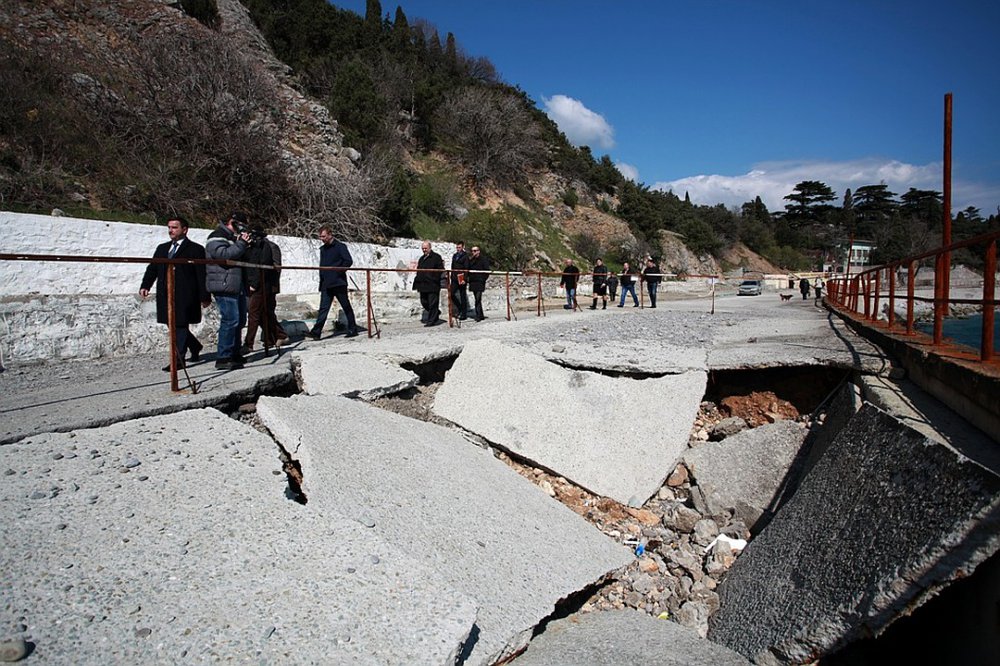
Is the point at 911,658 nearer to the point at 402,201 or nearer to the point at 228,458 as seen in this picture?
the point at 228,458

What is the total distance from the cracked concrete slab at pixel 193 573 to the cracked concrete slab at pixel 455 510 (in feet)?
0.91

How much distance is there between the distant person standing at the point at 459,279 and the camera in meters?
9.30

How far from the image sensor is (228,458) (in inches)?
116

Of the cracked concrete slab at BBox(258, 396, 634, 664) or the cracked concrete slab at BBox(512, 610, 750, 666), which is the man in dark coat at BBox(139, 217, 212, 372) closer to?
the cracked concrete slab at BBox(258, 396, 634, 664)

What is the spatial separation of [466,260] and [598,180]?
35304 mm

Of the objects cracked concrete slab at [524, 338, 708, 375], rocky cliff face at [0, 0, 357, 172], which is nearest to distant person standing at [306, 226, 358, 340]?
cracked concrete slab at [524, 338, 708, 375]

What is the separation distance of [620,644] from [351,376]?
327 cm

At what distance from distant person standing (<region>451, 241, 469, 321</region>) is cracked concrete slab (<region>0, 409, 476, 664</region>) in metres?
6.61

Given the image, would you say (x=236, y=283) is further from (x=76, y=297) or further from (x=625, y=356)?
(x=625, y=356)

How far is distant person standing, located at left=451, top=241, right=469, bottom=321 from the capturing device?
930 cm

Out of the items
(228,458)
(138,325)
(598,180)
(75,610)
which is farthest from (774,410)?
(598,180)

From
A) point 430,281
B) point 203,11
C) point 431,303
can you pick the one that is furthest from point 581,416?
point 203,11

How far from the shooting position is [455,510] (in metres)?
3.07

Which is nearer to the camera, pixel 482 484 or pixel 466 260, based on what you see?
pixel 482 484
